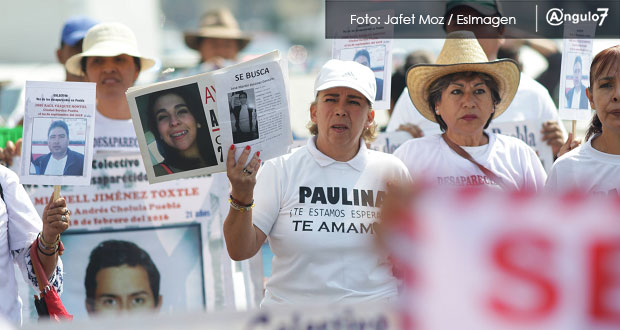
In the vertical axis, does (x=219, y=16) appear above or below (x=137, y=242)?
above

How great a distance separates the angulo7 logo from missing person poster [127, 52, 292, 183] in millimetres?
1833

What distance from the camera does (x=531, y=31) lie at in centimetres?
451

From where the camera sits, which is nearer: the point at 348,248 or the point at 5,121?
the point at 348,248

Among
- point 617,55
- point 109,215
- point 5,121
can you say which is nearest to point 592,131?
point 617,55

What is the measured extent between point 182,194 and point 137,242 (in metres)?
0.34

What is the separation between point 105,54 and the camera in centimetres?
433

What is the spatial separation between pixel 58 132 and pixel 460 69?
1.72 m

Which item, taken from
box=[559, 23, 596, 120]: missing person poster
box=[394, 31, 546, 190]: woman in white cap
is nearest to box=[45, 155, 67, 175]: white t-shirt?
box=[394, 31, 546, 190]: woman in white cap

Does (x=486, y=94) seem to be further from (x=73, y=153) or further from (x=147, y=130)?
(x=73, y=153)

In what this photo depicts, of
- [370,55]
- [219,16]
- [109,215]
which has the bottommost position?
[109,215]

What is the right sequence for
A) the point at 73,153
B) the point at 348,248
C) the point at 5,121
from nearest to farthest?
the point at 348,248 → the point at 73,153 → the point at 5,121

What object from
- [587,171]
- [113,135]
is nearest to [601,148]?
[587,171]

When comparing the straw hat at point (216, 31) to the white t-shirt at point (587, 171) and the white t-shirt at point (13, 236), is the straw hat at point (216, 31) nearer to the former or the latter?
the white t-shirt at point (13, 236)

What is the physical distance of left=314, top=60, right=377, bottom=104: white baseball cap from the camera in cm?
334
